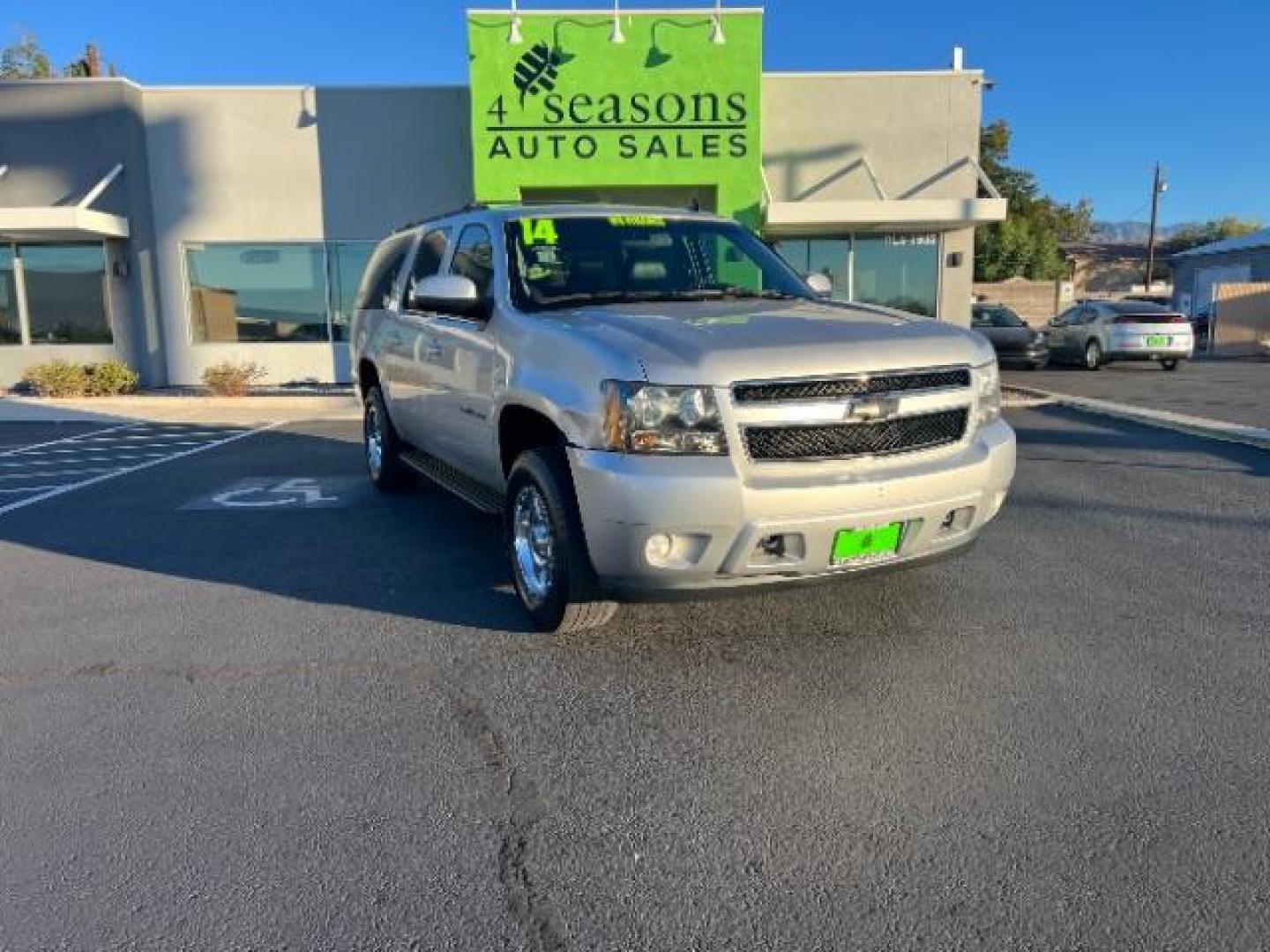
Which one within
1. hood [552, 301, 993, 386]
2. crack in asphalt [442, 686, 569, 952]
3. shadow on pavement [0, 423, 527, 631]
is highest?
hood [552, 301, 993, 386]

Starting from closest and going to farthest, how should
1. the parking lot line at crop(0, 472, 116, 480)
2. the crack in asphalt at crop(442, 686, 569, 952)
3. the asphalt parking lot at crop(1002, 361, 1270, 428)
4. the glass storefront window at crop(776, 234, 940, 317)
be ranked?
1. the crack in asphalt at crop(442, 686, 569, 952)
2. the parking lot line at crop(0, 472, 116, 480)
3. the asphalt parking lot at crop(1002, 361, 1270, 428)
4. the glass storefront window at crop(776, 234, 940, 317)

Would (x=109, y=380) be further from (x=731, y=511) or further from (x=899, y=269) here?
(x=731, y=511)

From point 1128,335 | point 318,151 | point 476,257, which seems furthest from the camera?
point 1128,335

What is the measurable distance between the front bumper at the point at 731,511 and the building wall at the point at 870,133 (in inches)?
560

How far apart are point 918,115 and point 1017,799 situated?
16205 mm

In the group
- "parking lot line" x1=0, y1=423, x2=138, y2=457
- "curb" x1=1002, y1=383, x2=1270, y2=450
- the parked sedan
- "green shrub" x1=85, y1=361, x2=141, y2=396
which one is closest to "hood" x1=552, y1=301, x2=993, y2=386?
"curb" x1=1002, y1=383, x2=1270, y2=450

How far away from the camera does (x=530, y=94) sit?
15656 millimetres

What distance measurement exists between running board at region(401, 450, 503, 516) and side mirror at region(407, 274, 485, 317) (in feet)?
3.17

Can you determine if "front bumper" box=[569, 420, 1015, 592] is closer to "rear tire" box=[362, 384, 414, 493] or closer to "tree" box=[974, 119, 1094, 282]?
"rear tire" box=[362, 384, 414, 493]

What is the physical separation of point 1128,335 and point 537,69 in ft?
44.1

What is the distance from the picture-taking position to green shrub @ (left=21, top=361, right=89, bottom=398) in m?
15.5

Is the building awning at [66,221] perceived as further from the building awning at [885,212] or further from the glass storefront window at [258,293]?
the building awning at [885,212]

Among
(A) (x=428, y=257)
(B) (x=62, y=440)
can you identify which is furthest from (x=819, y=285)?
(B) (x=62, y=440)

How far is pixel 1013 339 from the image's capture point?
2025 centimetres
